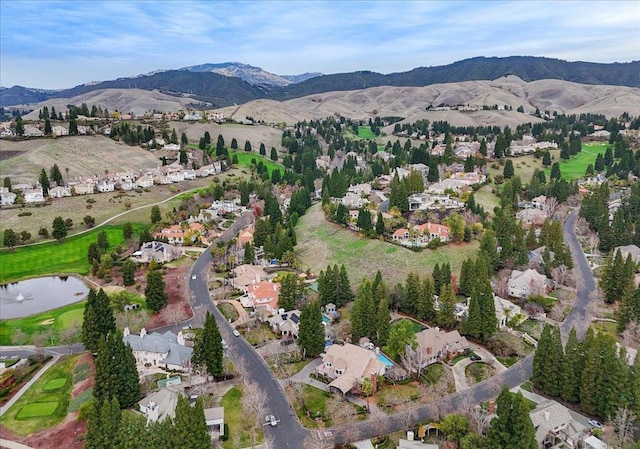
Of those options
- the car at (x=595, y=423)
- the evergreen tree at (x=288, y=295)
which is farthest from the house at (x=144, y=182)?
the car at (x=595, y=423)

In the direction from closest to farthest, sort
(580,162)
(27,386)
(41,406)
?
(41,406) → (27,386) → (580,162)

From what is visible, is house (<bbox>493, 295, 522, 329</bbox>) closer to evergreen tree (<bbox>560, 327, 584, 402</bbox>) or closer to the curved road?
the curved road

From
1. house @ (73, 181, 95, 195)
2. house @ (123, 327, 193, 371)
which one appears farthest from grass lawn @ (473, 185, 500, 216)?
house @ (73, 181, 95, 195)

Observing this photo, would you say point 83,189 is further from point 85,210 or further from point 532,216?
point 532,216

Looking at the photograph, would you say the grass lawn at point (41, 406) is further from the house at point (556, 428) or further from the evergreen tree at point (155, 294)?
the house at point (556, 428)

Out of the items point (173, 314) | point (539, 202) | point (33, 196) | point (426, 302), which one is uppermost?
Result: point (33, 196)

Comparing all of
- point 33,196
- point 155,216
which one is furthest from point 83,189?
point 155,216

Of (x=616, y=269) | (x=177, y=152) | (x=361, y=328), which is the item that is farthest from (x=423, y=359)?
(x=177, y=152)

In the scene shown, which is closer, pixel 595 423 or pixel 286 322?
pixel 595 423
